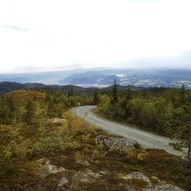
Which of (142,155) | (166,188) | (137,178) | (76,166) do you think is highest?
(76,166)

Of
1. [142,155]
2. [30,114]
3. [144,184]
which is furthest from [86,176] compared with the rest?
[30,114]

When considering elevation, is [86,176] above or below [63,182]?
below

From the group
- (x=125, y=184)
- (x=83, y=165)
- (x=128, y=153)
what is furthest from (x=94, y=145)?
(x=125, y=184)

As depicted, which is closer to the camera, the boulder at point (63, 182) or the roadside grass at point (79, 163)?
the boulder at point (63, 182)

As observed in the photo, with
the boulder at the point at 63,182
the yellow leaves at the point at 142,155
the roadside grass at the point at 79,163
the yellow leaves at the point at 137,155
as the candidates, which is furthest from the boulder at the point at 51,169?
the yellow leaves at the point at 142,155

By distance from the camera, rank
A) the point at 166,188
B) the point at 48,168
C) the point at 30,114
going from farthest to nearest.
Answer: the point at 30,114 < the point at 48,168 < the point at 166,188

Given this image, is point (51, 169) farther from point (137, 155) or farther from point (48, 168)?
point (137, 155)

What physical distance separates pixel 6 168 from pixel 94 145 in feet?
45.3

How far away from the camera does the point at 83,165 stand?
24453mm

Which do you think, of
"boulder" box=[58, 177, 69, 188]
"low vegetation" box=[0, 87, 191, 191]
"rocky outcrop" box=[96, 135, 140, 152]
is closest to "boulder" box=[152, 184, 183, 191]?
"low vegetation" box=[0, 87, 191, 191]

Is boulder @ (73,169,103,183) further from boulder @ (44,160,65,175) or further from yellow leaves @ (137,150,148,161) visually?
yellow leaves @ (137,150,148,161)

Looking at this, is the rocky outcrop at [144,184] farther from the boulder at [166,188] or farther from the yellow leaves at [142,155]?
the yellow leaves at [142,155]

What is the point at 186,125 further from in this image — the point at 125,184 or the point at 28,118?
the point at 28,118

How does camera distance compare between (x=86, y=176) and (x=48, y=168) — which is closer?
(x=86, y=176)
